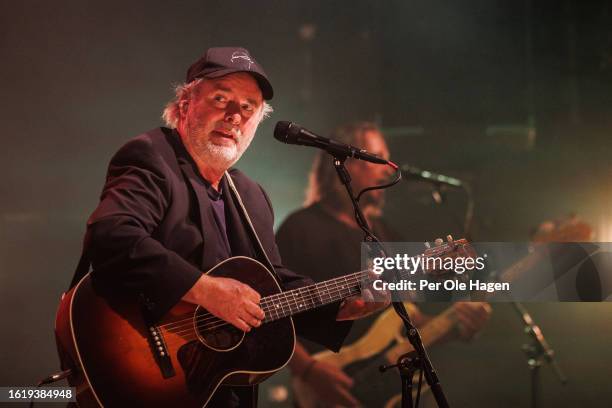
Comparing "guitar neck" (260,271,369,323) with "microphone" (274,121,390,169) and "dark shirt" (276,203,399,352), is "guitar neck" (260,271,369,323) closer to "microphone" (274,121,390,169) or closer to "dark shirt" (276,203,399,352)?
"microphone" (274,121,390,169)

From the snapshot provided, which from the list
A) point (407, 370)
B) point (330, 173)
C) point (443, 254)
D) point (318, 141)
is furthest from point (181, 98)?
point (330, 173)

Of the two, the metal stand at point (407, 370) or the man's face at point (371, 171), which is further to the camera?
the man's face at point (371, 171)

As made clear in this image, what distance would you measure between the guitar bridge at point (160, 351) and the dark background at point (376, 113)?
6.09 feet

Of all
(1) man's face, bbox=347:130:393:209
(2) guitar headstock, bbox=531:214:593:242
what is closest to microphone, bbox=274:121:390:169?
(1) man's face, bbox=347:130:393:209

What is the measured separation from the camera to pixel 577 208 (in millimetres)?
4262

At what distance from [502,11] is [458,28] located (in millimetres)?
335

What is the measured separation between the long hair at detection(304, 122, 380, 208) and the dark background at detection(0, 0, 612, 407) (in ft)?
0.30

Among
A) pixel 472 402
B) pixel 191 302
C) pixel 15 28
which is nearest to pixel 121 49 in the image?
pixel 15 28

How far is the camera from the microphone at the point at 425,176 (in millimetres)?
3890

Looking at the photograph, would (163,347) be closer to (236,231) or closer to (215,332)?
(215,332)

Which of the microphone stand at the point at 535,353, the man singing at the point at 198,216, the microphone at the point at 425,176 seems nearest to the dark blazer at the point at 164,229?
the man singing at the point at 198,216

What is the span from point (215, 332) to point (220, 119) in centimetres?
88

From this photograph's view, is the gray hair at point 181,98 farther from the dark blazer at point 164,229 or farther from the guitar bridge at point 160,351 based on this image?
the guitar bridge at point 160,351

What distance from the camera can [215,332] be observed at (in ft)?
6.79
